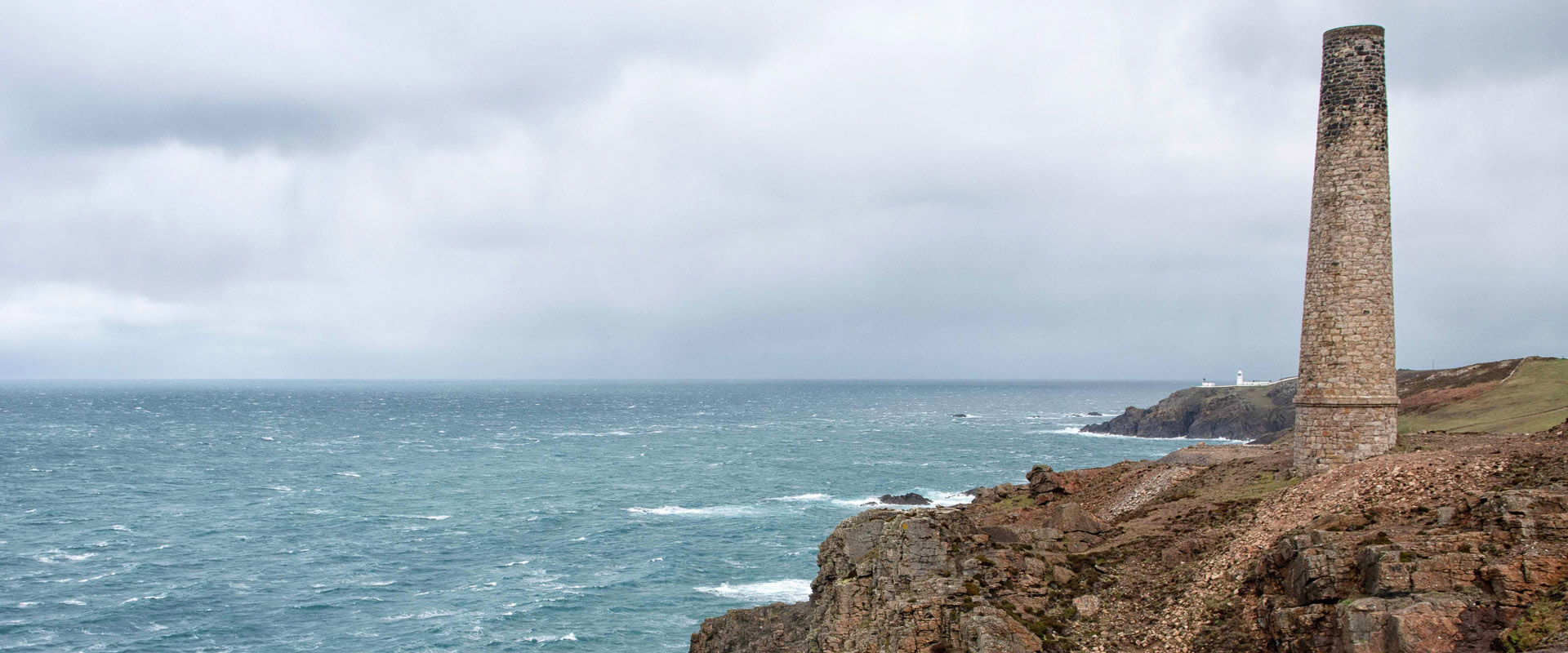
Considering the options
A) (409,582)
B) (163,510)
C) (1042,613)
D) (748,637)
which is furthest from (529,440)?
(1042,613)

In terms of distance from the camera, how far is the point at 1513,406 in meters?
43.5

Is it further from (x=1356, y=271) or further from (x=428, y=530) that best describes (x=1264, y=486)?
(x=428, y=530)

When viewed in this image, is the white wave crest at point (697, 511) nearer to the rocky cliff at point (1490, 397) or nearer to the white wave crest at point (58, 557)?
the white wave crest at point (58, 557)

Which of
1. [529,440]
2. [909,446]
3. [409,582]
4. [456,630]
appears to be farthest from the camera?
[529,440]

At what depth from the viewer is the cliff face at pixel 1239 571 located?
560 inches

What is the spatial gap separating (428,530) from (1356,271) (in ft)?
186

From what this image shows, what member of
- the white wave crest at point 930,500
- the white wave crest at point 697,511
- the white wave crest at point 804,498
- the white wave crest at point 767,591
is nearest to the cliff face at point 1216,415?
the white wave crest at point 930,500

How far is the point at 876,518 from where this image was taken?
24906mm

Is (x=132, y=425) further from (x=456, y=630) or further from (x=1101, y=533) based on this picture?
(x=1101, y=533)

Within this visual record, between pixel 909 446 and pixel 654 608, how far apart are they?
78893mm

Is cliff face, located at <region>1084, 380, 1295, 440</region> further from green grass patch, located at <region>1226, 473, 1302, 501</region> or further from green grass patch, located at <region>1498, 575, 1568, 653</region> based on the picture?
green grass patch, located at <region>1498, 575, 1568, 653</region>

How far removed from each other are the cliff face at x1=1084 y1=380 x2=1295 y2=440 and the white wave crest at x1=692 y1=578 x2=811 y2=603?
316 ft

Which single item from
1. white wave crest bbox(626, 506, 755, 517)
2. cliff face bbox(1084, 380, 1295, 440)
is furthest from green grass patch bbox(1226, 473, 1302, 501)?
cliff face bbox(1084, 380, 1295, 440)

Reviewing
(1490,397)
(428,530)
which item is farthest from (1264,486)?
(428,530)
